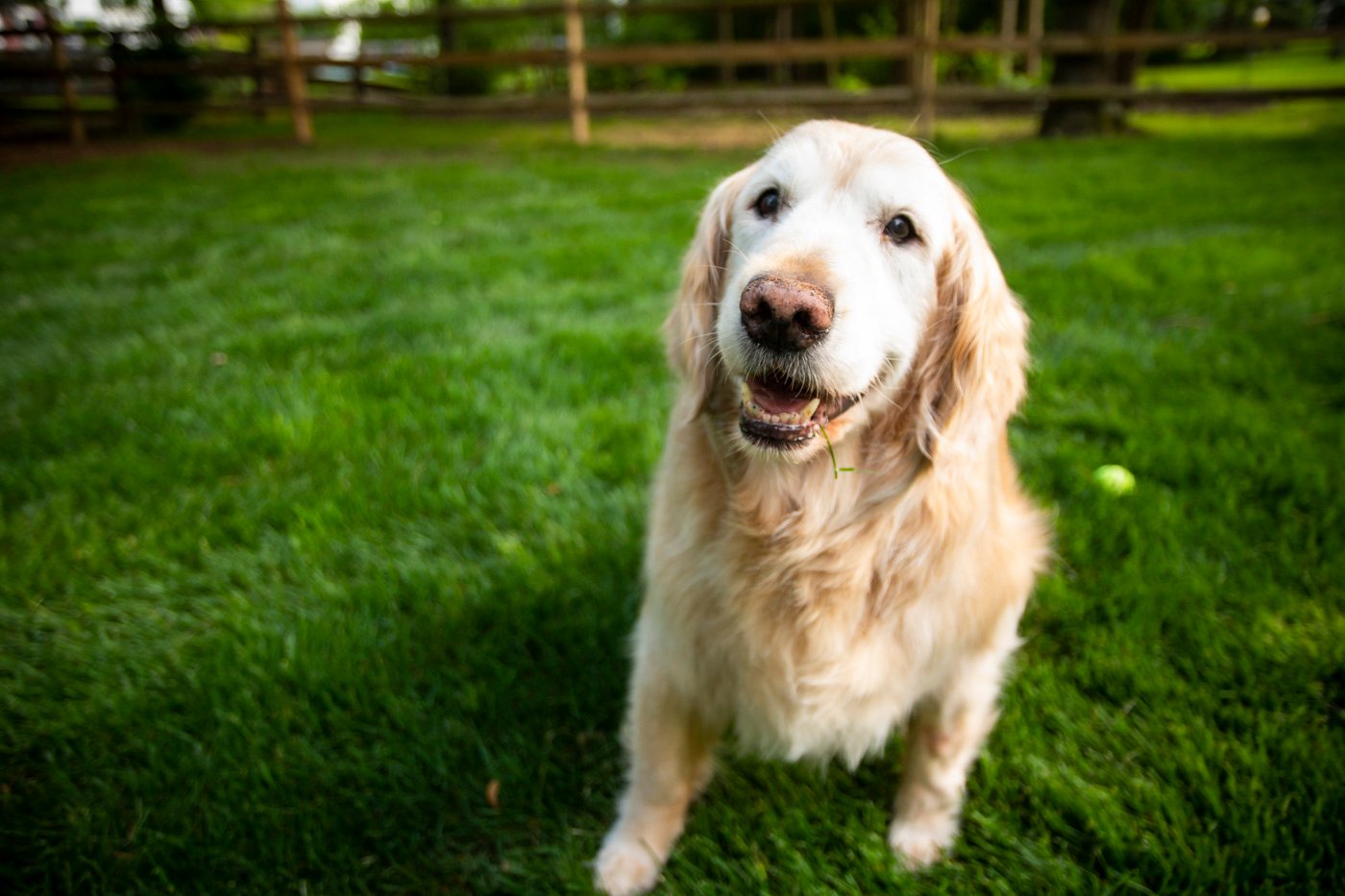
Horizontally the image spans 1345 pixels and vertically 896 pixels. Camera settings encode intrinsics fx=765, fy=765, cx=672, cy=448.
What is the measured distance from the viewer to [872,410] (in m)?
1.59

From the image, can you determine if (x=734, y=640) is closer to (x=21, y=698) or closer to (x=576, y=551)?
(x=576, y=551)

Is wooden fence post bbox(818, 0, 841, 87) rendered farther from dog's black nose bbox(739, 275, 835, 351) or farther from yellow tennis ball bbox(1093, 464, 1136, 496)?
dog's black nose bbox(739, 275, 835, 351)

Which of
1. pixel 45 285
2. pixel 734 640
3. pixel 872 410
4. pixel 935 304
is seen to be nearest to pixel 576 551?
pixel 734 640

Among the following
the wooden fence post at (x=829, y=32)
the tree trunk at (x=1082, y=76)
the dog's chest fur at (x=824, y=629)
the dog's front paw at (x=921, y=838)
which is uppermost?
the wooden fence post at (x=829, y=32)

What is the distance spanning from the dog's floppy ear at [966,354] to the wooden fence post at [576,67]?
10.5 metres

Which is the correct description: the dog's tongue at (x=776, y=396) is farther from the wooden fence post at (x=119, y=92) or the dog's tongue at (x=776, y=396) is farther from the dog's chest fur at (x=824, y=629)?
the wooden fence post at (x=119, y=92)

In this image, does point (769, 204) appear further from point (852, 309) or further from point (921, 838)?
point (921, 838)

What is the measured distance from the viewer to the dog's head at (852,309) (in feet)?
4.57

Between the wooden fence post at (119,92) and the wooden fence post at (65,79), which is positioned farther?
the wooden fence post at (119,92)

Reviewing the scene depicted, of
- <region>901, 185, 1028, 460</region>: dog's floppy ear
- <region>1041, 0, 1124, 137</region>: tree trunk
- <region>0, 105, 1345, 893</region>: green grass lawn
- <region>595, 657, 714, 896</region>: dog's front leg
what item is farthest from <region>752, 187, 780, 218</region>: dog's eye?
<region>1041, 0, 1124, 137</region>: tree trunk

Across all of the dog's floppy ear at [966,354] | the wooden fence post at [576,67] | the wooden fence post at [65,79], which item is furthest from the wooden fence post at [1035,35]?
the wooden fence post at [65,79]

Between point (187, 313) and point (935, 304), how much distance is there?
449 cm

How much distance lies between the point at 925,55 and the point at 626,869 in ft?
36.8

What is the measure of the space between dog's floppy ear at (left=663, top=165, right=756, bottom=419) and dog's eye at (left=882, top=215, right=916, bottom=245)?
355 millimetres
